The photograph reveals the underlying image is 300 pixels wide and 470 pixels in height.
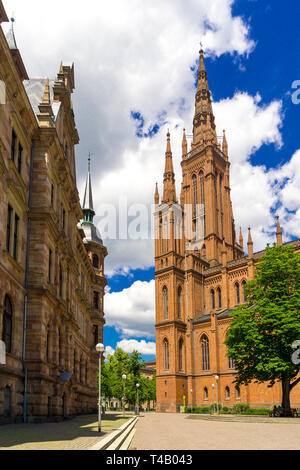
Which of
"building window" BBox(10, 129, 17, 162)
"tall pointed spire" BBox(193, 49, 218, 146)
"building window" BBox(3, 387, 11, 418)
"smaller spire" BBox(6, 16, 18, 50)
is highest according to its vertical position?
"tall pointed spire" BBox(193, 49, 218, 146)

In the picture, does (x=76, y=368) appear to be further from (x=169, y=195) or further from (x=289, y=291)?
(x=169, y=195)

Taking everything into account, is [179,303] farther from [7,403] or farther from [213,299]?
[7,403]

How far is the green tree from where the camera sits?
3316 centimetres

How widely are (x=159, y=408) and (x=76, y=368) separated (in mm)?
34800

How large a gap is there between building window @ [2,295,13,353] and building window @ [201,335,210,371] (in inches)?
2054

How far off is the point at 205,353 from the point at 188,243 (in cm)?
1919

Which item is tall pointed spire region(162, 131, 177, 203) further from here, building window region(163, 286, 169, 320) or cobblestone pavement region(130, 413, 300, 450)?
cobblestone pavement region(130, 413, 300, 450)

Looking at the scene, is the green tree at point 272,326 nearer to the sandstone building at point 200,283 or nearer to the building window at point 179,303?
the sandstone building at point 200,283

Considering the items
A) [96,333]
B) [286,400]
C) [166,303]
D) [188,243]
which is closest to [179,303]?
[166,303]

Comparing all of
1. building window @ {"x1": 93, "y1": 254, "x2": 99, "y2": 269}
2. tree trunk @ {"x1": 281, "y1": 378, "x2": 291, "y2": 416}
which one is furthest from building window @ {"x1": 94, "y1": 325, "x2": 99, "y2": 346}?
tree trunk @ {"x1": 281, "y1": 378, "x2": 291, "y2": 416}

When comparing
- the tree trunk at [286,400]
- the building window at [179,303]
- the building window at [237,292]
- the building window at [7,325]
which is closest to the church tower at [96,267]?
the building window at [179,303]

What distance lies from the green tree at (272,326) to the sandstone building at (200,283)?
2283cm

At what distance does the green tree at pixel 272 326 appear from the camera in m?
33.2
